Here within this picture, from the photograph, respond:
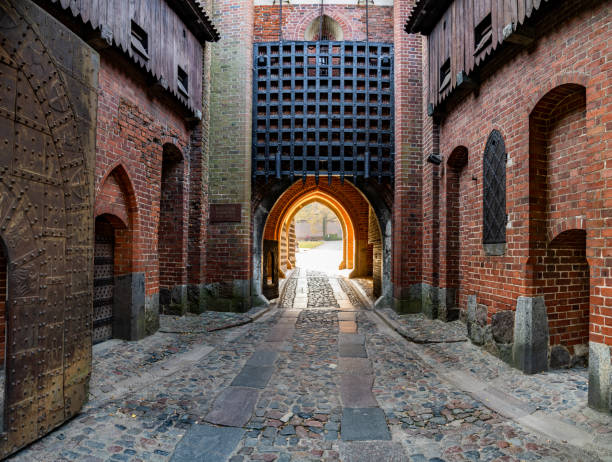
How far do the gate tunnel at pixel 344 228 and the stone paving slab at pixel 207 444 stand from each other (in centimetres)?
530

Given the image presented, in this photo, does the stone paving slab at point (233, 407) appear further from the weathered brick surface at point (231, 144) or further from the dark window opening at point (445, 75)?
the dark window opening at point (445, 75)

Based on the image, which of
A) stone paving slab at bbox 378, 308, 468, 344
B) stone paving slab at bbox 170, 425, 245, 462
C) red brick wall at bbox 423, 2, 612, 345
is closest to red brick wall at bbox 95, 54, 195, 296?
stone paving slab at bbox 170, 425, 245, 462

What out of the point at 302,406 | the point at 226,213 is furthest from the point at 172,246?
the point at 302,406

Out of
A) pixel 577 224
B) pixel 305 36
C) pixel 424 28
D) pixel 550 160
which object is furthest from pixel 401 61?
pixel 577 224

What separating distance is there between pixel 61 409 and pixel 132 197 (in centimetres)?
321

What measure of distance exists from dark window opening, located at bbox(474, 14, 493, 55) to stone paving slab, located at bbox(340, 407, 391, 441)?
4.78 meters

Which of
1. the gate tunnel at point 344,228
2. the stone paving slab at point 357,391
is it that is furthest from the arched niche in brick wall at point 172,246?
the stone paving slab at point 357,391

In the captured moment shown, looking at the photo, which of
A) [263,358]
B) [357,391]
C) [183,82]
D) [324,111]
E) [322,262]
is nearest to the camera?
[357,391]

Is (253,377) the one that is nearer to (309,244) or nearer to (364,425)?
(364,425)

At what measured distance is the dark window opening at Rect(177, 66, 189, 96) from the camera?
654 centimetres

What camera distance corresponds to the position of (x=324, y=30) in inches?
362

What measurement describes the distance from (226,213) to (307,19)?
525 cm

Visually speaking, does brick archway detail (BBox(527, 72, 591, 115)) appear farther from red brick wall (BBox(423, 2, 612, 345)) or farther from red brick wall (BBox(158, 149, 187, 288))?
red brick wall (BBox(158, 149, 187, 288))

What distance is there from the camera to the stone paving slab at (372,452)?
8.46 feet
